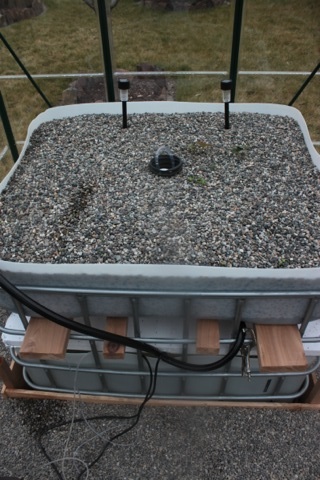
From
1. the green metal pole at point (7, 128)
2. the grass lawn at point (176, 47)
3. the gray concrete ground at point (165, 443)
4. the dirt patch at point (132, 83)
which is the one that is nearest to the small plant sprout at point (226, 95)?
the grass lawn at point (176, 47)

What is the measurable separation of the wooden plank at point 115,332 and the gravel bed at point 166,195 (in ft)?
0.60

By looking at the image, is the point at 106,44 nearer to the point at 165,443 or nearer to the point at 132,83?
the point at 132,83

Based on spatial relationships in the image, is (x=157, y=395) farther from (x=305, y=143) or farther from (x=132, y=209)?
(x=305, y=143)

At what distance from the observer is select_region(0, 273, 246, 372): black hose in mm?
1025

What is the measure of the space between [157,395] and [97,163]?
876 millimetres

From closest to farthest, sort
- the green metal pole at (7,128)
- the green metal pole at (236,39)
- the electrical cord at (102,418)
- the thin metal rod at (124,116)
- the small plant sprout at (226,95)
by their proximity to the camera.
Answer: the electrical cord at (102,418) < the small plant sprout at (226,95) < the thin metal rod at (124,116) < the green metal pole at (236,39) < the green metal pole at (7,128)

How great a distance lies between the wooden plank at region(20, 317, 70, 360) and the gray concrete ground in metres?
0.40

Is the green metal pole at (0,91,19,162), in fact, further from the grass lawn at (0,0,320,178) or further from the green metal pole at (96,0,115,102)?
the green metal pole at (96,0,115,102)

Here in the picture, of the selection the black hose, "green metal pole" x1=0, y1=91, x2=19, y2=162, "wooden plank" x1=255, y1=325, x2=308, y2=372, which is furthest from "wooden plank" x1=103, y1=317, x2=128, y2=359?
"green metal pole" x1=0, y1=91, x2=19, y2=162

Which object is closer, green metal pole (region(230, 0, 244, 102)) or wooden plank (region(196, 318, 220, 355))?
wooden plank (region(196, 318, 220, 355))

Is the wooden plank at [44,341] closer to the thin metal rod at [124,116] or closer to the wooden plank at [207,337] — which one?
the wooden plank at [207,337]

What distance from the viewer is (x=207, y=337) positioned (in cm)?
114

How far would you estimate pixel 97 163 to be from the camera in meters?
1.56

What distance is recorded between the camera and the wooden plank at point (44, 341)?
1.13 meters
